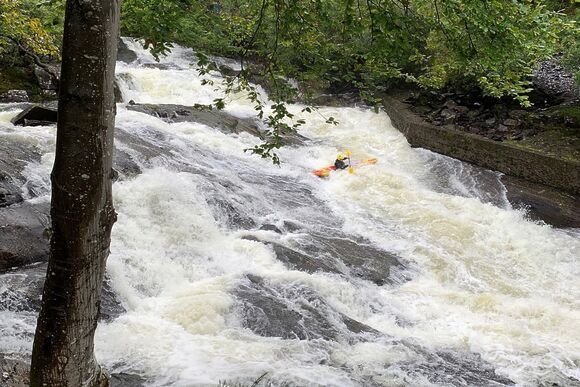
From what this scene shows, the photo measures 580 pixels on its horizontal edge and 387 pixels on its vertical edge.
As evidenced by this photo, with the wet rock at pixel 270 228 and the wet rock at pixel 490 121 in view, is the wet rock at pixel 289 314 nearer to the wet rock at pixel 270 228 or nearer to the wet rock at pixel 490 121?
the wet rock at pixel 270 228

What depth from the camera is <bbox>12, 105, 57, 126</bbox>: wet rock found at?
34.2ft

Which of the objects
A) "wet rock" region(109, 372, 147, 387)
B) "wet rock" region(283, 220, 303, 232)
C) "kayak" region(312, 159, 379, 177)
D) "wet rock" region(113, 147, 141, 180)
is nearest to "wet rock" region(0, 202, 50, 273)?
"wet rock" region(113, 147, 141, 180)

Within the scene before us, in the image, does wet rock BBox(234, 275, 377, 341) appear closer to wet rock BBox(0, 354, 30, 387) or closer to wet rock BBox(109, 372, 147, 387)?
wet rock BBox(109, 372, 147, 387)

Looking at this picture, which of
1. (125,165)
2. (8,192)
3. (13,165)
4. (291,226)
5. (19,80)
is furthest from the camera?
(19,80)

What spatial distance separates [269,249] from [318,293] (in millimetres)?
1355

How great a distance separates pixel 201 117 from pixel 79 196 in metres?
12.3

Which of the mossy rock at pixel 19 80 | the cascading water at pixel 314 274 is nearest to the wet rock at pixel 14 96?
the mossy rock at pixel 19 80

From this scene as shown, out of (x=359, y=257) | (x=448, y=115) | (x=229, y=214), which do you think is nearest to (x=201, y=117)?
(x=229, y=214)

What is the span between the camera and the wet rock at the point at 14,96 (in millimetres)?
13195

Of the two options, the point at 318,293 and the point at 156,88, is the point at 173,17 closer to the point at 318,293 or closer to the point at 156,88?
the point at 318,293

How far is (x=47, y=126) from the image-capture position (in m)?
10.4

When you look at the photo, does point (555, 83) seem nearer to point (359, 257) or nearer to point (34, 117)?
point (359, 257)

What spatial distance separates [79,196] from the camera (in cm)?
248

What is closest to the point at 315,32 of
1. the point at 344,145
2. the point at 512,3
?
the point at 512,3
